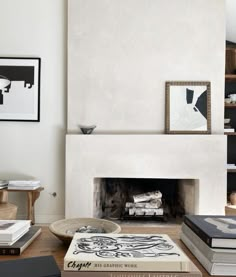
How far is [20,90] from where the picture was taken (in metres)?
3.65

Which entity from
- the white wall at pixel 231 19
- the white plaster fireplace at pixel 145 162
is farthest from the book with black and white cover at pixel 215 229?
the white wall at pixel 231 19

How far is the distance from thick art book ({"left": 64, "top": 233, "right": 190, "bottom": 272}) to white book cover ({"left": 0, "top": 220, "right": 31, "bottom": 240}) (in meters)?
0.23

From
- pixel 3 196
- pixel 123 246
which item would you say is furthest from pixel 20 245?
pixel 3 196

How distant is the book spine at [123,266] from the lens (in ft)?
2.70

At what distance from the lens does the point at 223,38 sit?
3.54 m

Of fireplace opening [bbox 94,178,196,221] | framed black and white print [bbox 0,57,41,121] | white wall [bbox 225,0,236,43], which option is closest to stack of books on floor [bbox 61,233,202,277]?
fireplace opening [bbox 94,178,196,221]

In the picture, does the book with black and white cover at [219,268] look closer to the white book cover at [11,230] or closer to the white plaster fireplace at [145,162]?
the white book cover at [11,230]

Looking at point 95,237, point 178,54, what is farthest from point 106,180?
point 95,237

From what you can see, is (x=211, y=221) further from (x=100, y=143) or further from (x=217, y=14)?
(x=217, y=14)

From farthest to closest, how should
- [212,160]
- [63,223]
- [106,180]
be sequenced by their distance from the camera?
[106,180] → [212,160] → [63,223]

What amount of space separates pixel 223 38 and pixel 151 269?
3.20 meters

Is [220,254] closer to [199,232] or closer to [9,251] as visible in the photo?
[199,232]

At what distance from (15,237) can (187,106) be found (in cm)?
271

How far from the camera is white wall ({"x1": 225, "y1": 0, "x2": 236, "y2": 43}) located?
3.73 meters
